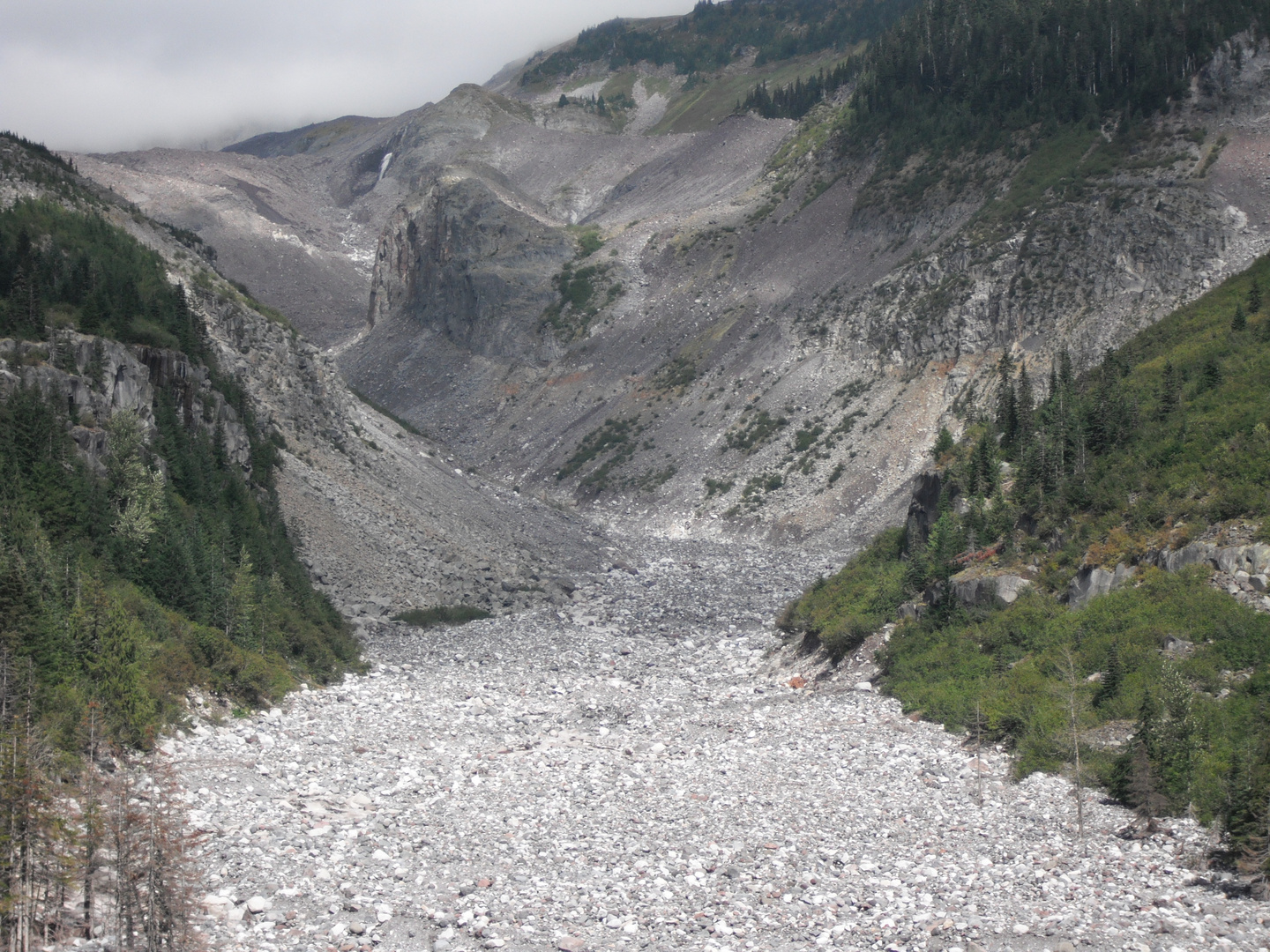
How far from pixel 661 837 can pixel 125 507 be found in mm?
24888

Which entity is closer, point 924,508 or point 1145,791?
point 1145,791

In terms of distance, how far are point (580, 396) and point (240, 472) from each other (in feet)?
179

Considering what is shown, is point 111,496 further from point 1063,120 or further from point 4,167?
point 1063,120

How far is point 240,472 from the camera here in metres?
47.2

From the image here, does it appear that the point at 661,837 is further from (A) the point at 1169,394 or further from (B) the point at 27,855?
(A) the point at 1169,394

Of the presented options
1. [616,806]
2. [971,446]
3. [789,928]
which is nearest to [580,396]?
[971,446]

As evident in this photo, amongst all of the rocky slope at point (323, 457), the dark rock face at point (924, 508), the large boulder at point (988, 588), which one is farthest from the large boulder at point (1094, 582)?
the rocky slope at point (323, 457)

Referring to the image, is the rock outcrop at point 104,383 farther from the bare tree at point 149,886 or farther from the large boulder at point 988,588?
the large boulder at point 988,588

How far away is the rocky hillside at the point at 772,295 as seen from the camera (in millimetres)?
69750

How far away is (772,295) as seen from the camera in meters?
95.6

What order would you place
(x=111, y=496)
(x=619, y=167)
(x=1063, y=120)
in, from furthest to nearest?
(x=619, y=167), (x=1063, y=120), (x=111, y=496)

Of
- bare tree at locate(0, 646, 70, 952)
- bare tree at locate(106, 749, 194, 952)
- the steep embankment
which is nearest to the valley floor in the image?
bare tree at locate(106, 749, 194, 952)

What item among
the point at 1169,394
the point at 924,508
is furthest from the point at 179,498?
the point at 1169,394

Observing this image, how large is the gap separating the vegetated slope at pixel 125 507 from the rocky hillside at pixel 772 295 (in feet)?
125
